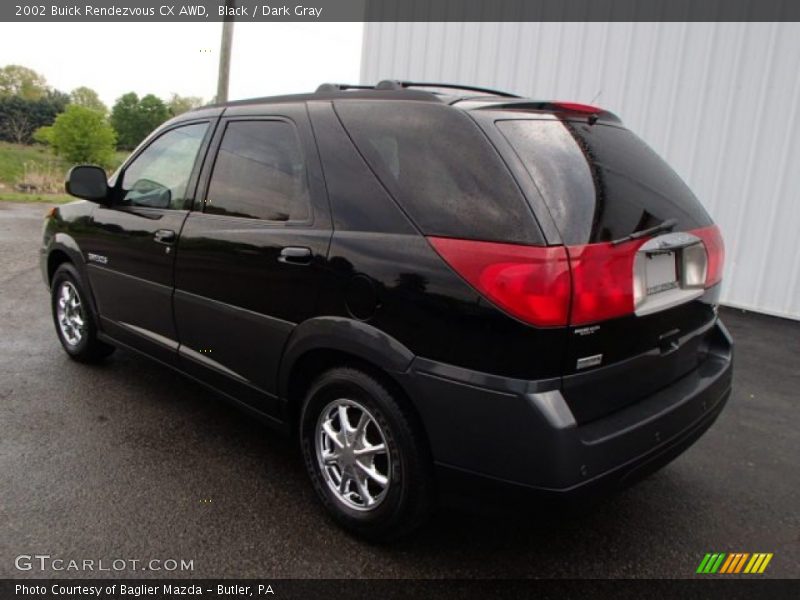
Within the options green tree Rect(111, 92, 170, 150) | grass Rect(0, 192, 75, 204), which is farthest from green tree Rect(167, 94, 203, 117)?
grass Rect(0, 192, 75, 204)

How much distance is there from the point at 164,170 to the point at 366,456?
7.20 feet

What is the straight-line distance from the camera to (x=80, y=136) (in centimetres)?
2447

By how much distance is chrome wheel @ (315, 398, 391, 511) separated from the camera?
2377 millimetres

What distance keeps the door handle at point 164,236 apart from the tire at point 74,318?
1.11m

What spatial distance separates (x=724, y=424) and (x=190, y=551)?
327 cm

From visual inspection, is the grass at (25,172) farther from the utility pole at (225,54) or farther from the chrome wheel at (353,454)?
the chrome wheel at (353,454)

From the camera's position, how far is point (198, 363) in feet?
10.4

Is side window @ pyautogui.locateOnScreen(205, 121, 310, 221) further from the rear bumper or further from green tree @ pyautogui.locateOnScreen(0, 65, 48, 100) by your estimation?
green tree @ pyautogui.locateOnScreen(0, 65, 48, 100)

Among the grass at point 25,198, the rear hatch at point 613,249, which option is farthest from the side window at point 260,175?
the grass at point 25,198

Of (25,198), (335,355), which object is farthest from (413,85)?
(25,198)

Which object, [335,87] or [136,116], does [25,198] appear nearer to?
[335,87]

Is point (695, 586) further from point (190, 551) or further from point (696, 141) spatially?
point (696, 141)

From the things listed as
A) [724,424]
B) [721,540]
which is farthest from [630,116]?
[721,540]

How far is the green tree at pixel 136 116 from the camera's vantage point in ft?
179
